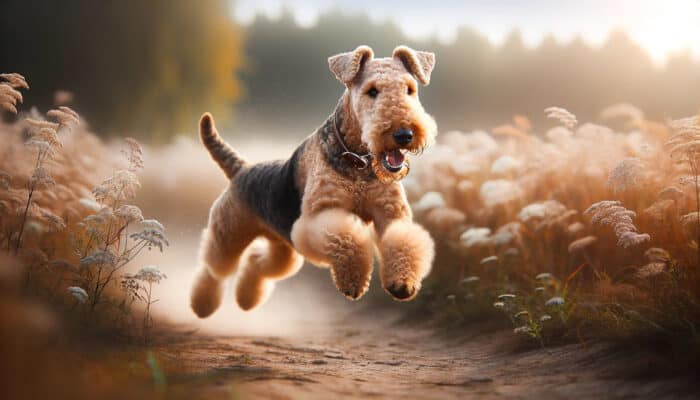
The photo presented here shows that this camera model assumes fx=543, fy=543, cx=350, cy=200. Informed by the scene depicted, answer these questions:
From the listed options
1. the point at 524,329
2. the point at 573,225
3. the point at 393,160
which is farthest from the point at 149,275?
the point at 573,225

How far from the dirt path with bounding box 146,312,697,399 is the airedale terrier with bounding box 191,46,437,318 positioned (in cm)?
50

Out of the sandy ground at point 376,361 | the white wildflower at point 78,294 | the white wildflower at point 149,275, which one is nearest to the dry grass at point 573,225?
the sandy ground at point 376,361

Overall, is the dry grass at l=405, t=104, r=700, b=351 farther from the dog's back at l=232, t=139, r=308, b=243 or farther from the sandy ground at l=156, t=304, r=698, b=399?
the dog's back at l=232, t=139, r=308, b=243

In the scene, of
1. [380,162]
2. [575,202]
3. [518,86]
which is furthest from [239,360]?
[518,86]

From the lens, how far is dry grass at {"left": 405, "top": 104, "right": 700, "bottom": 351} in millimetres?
3061

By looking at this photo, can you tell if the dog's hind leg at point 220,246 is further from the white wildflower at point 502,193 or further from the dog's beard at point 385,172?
the white wildflower at point 502,193

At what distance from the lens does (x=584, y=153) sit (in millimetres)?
5047

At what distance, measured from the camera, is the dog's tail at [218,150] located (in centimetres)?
439

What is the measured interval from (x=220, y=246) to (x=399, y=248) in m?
1.95

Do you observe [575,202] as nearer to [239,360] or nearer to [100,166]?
[239,360]

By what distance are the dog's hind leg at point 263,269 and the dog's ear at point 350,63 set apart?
1.76 m

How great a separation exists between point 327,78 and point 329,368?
5.42 meters

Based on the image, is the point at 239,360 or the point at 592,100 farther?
the point at 592,100

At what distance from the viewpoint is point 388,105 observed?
2920 mm
